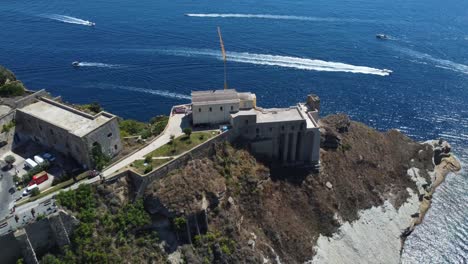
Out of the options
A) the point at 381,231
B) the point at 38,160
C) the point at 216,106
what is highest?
the point at 216,106

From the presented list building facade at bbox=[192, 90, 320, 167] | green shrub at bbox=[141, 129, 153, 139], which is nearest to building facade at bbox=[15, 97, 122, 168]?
green shrub at bbox=[141, 129, 153, 139]

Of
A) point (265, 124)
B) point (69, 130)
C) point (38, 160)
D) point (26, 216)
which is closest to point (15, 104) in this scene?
point (38, 160)

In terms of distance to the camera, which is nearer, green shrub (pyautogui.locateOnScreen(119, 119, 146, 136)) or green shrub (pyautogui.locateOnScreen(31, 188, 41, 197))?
green shrub (pyautogui.locateOnScreen(31, 188, 41, 197))

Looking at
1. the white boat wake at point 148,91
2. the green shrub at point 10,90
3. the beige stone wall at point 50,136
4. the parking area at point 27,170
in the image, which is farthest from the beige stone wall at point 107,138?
the white boat wake at point 148,91

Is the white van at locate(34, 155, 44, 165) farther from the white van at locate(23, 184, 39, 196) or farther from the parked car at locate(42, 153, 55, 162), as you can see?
the white van at locate(23, 184, 39, 196)

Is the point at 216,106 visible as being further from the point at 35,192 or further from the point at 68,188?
the point at 35,192

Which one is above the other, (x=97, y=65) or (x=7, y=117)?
(x=7, y=117)
